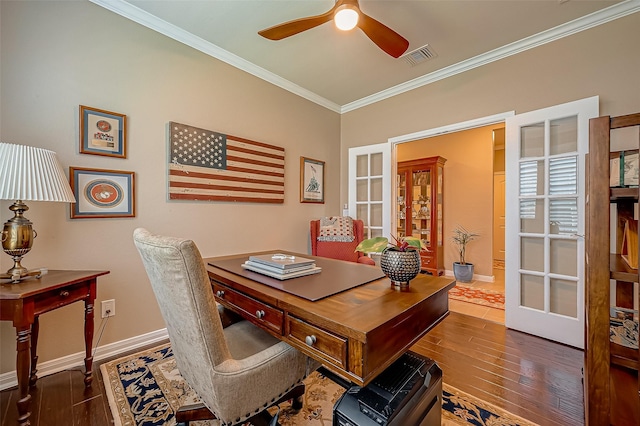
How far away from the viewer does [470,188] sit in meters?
4.59

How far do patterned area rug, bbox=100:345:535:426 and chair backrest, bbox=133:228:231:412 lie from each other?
66 centimetres

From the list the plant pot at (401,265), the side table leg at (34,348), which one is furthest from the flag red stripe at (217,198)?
the plant pot at (401,265)

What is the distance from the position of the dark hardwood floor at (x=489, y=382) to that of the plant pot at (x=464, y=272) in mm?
1873

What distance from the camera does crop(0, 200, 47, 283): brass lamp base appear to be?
4.60ft

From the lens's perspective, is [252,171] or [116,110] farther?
[252,171]

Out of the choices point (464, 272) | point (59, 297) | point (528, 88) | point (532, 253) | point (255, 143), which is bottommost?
point (464, 272)

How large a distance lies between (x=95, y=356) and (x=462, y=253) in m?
4.87

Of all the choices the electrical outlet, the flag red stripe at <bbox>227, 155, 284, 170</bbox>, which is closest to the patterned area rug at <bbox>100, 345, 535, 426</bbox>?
the electrical outlet

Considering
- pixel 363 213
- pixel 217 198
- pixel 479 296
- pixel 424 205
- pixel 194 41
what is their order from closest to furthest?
1. pixel 194 41
2. pixel 217 198
3. pixel 479 296
4. pixel 363 213
5. pixel 424 205

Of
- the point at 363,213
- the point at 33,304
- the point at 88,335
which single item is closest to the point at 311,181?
the point at 363,213

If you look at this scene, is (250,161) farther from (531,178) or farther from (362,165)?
(531,178)

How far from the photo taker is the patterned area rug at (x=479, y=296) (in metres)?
3.28

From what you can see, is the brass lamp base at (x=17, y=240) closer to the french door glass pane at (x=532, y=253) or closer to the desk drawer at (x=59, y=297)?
the desk drawer at (x=59, y=297)

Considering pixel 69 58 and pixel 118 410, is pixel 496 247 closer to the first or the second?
pixel 118 410
